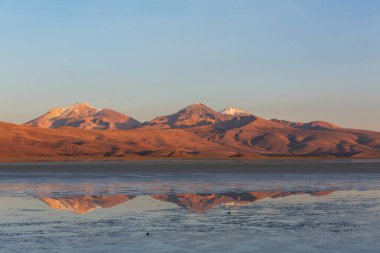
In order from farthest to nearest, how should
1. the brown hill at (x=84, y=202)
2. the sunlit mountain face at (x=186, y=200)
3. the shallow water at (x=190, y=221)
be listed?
the sunlit mountain face at (x=186, y=200) → the brown hill at (x=84, y=202) → the shallow water at (x=190, y=221)

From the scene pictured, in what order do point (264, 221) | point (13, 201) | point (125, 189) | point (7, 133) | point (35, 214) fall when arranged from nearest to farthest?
point (264, 221)
point (35, 214)
point (13, 201)
point (125, 189)
point (7, 133)

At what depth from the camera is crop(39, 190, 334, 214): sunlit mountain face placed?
25.8 meters

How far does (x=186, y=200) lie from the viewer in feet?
94.9

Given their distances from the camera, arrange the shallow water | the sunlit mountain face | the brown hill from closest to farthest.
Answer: the shallow water, the brown hill, the sunlit mountain face

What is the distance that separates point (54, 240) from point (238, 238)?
5011mm

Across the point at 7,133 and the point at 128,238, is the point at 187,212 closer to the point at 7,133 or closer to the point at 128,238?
the point at 128,238

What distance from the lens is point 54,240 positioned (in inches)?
679

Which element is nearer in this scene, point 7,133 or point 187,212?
point 187,212

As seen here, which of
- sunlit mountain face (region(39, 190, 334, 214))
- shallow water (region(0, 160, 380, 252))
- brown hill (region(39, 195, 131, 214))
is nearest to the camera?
shallow water (region(0, 160, 380, 252))

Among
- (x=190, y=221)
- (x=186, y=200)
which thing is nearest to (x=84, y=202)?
(x=186, y=200)

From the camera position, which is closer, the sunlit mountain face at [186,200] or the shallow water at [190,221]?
the shallow water at [190,221]

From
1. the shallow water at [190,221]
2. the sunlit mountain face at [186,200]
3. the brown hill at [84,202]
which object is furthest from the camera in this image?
the sunlit mountain face at [186,200]

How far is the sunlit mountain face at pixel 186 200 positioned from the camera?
84.8ft

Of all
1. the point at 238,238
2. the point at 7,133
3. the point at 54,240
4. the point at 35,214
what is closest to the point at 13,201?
the point at 35,214
